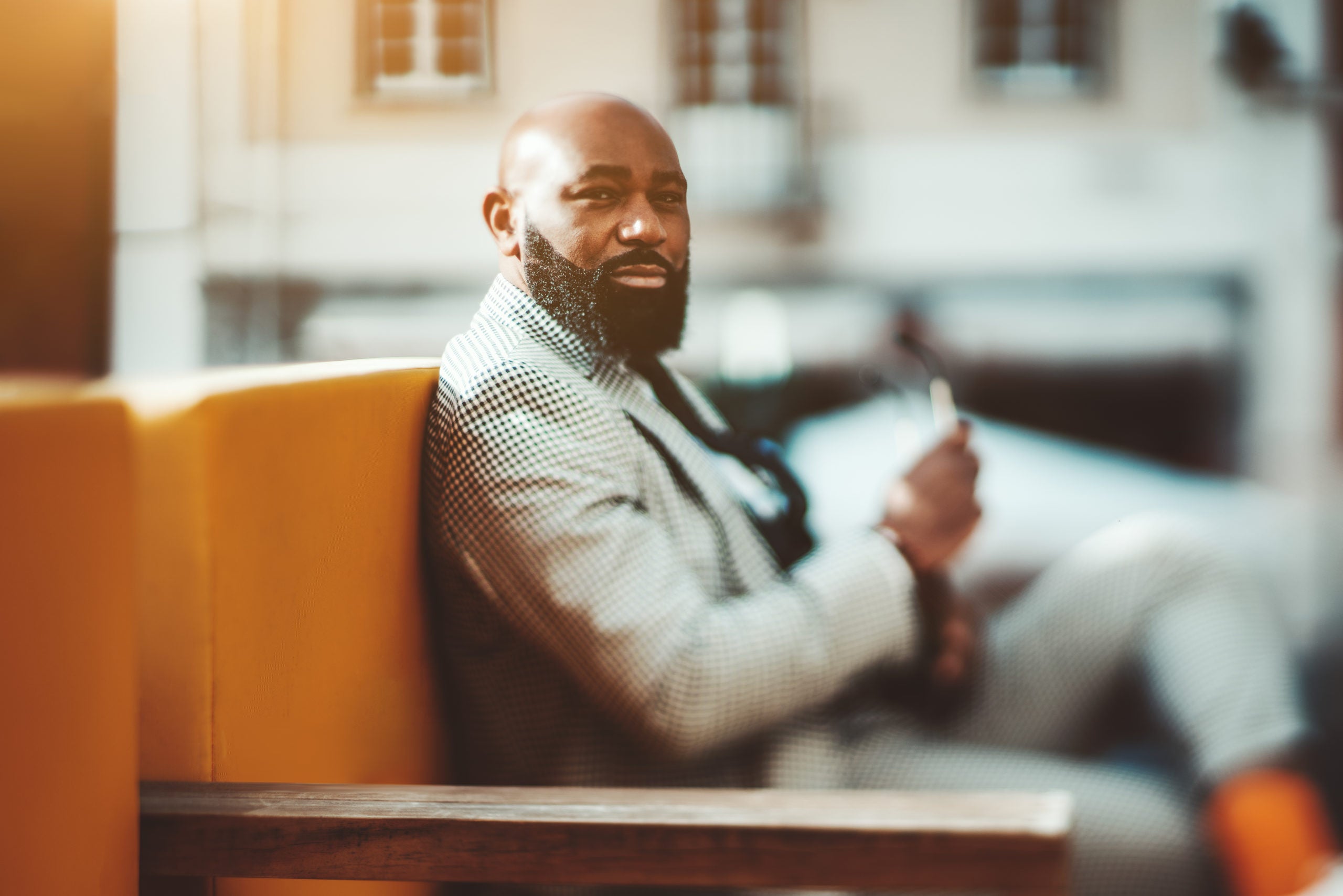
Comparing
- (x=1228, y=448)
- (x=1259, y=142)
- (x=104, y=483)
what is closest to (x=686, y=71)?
(x=1259, y=142)

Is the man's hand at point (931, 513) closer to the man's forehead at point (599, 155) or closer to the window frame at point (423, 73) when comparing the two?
the man's forehead at point (599, 155)

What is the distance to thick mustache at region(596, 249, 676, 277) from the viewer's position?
0.84 metres

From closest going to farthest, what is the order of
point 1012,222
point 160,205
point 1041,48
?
point 160,205
point 1041,48
point 1012,222

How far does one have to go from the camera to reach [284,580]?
2.25 ft

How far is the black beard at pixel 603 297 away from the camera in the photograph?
0.85 meters

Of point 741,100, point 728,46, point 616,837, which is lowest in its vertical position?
point 616,837

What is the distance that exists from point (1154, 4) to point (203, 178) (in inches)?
227

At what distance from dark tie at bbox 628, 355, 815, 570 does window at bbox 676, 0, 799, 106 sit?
14.8 ft

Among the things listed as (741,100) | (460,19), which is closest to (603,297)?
(460,19)

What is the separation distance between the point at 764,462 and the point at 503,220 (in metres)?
0.32

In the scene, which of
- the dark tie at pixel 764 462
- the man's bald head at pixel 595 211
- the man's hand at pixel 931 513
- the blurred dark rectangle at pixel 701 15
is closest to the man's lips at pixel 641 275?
the man's bald head at pixel 595 211

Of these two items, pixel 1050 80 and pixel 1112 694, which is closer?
pixel 1112 694

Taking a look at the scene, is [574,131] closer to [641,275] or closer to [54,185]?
[641,275]

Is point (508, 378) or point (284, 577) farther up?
point (508, 378)
